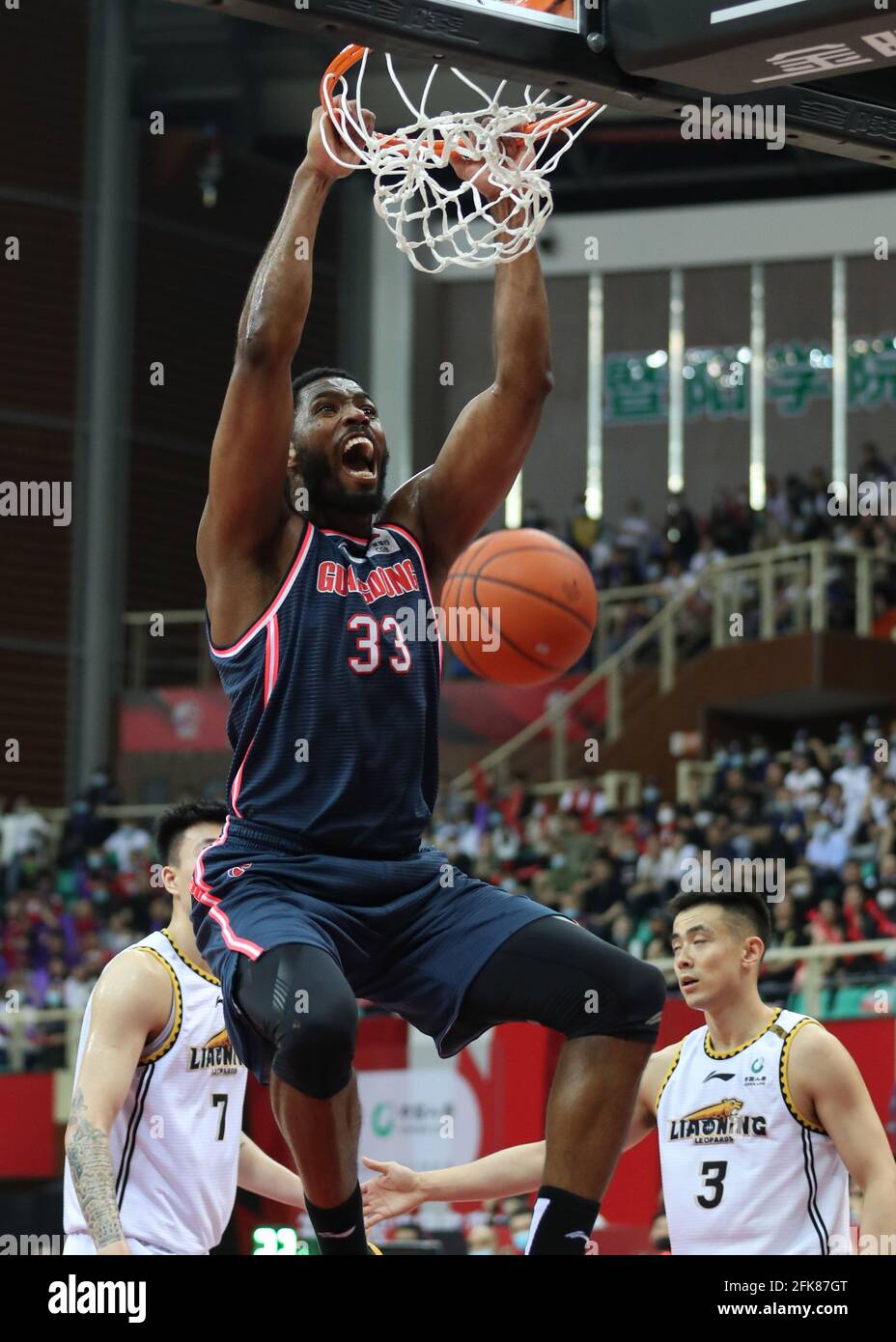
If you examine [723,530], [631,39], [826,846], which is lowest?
[826,846]

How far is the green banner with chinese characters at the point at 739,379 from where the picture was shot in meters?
26.0

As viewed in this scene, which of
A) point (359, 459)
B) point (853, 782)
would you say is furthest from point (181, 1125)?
point (853, 782)

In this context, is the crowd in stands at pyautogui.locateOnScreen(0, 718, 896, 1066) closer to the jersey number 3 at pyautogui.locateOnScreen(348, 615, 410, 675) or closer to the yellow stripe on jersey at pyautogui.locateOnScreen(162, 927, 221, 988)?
the yellow stripe on jersey at pyautogui.locateOnScreen(162, 927, 221, 988)

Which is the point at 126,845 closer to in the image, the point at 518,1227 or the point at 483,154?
the point at 518,1227

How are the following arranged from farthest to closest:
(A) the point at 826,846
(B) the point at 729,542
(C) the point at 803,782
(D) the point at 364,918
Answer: (B) the point at 729,542, (C) the point at 803,782, (A) the point at 826,846, (D) the point at 364,918

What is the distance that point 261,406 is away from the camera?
4.28m

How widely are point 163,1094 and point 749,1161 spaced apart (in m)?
1.68

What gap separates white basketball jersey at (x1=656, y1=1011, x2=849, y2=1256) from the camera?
221 inches

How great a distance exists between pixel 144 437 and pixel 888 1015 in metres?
14.8

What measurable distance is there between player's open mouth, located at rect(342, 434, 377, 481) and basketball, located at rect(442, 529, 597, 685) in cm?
317

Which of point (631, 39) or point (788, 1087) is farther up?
point (631, 39)

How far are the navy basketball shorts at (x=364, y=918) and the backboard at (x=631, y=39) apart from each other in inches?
68.8

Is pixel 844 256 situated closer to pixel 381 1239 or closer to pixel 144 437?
pixel 144 437

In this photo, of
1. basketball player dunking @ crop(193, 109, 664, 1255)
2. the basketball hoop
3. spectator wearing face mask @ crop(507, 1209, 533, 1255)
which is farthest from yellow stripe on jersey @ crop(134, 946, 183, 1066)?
spectator wearing face mask @ crop(507, 1209, 533, 1255)
